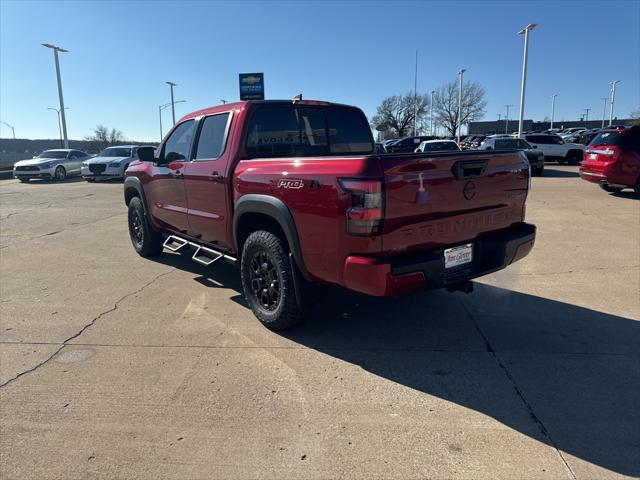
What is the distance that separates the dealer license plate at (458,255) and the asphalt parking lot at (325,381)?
770 mm

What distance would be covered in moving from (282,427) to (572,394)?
76.3 inches

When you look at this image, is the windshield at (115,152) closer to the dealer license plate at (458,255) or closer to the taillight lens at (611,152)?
the taillight lens at (611,152)

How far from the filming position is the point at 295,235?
3.55 m

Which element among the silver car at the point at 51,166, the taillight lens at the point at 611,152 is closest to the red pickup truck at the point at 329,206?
the taillight lens at the point at 611,152

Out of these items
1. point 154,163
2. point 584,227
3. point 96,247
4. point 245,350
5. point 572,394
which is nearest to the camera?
point 572,394

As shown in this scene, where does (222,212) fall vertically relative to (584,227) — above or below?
above

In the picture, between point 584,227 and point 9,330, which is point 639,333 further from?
point 9,330

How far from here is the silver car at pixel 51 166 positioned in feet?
72.6

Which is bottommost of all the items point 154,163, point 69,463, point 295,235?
point 69,463

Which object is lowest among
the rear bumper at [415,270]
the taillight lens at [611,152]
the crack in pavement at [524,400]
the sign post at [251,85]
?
the crack in pavement at [524,400]

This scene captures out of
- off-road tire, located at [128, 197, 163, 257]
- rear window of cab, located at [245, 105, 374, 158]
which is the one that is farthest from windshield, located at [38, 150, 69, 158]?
rear window of cab, located at [245, 105, 374, 158]

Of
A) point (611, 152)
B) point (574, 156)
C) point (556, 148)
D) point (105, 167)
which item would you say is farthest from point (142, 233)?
point (574, 156)

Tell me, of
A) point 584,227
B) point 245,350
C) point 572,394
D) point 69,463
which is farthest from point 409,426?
point 584,227

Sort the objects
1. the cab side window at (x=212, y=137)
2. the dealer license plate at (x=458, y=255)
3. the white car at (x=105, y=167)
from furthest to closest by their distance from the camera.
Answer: the white car at (x=105, y=167) → the cab side window at (x=212, y=137) → the dealer license plate at (x=458, y=255)
